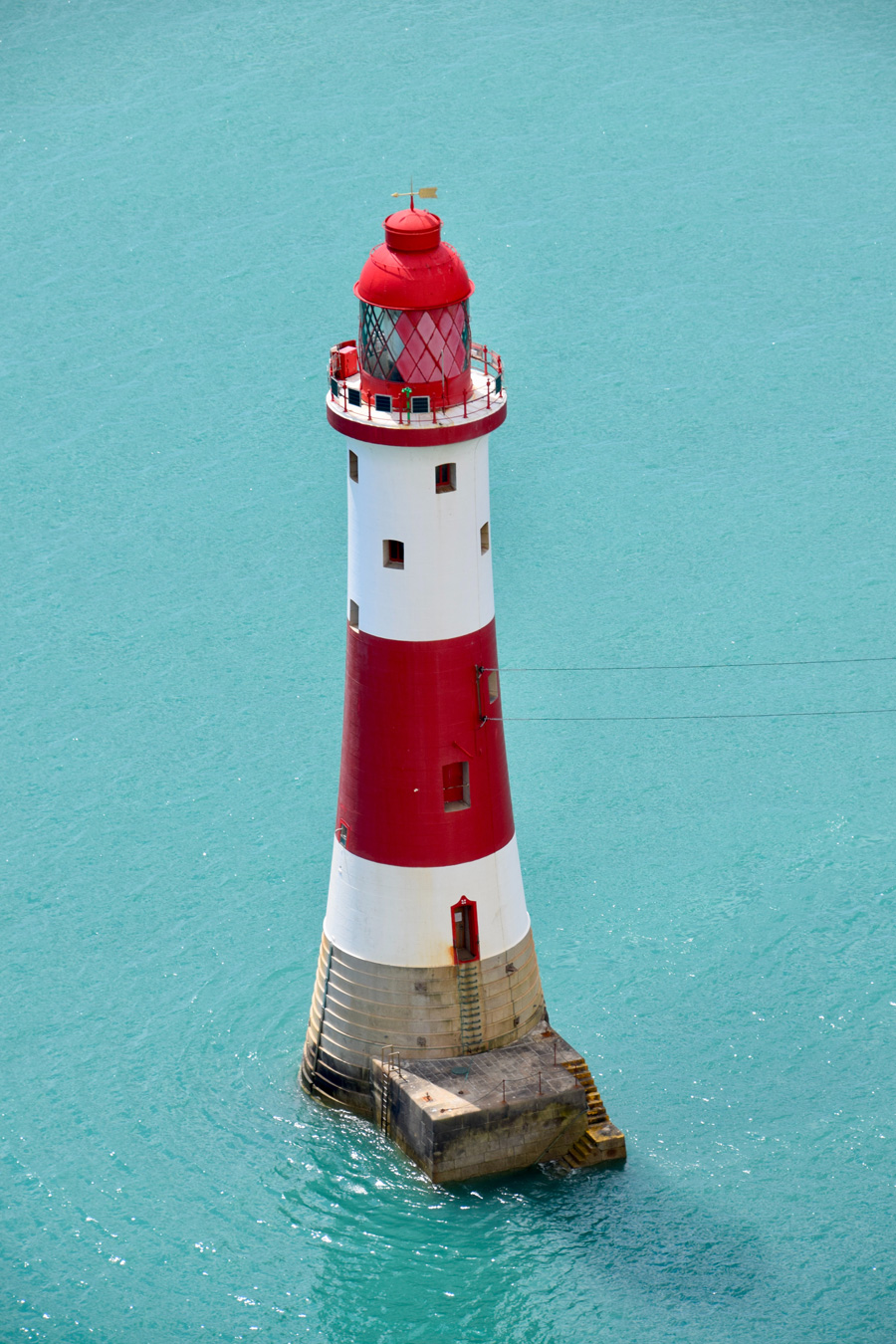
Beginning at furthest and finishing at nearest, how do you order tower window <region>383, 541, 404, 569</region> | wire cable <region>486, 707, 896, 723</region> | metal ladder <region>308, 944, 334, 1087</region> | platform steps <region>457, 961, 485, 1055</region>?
wire cable <region>486, 707, 896, 723</region> < metal ladder <region>308, 944, 334, 1087</region> < platform steps <region>457, 961, 485, 1055</region> < tower window <region>383, 541, 404, 569</region>

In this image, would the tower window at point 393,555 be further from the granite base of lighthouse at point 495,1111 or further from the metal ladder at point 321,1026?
the granite base of lighthouse at point 495,1111

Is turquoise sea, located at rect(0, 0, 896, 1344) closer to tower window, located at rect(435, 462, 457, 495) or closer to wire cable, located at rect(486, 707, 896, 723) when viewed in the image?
wire cable, located at rect(486, 707, 896, 723)

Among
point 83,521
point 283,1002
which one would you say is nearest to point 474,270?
point 83,521

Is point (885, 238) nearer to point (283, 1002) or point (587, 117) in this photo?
point (587, 117)

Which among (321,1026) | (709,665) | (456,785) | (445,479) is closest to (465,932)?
(456,785)

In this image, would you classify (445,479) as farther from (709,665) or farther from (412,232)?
(709,665)

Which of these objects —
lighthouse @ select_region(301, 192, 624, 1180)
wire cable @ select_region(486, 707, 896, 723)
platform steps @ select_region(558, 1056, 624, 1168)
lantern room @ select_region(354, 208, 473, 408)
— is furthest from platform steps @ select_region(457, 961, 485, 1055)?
wire cable @ select_region(486, 707, 896, 723)
